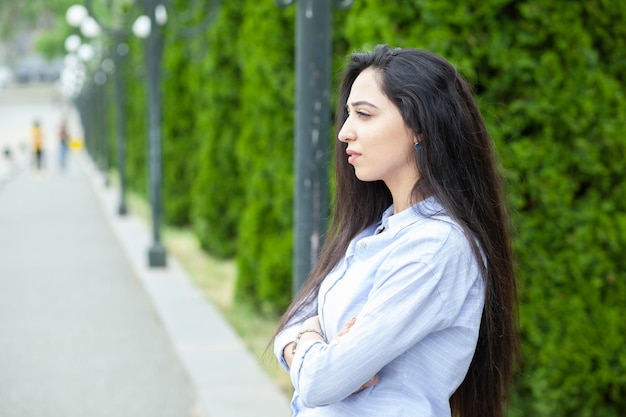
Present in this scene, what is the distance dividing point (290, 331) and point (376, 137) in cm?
54

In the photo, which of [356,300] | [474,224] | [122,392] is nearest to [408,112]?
[474,224]

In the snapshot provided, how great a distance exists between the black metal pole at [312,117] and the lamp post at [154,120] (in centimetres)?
696

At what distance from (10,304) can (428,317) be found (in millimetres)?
7854

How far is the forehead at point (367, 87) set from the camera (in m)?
2.05

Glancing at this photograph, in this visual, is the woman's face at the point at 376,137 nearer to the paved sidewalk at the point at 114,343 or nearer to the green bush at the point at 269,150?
the paved sidewalk at the point at 114,343

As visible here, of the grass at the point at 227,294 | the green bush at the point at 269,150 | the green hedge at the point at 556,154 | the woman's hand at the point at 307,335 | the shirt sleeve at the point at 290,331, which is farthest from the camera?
the green bush at the point at 269,150

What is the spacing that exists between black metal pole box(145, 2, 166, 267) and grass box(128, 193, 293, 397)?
0.50m

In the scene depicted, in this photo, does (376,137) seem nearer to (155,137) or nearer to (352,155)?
(352,155)

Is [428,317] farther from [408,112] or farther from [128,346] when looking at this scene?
[128,346]

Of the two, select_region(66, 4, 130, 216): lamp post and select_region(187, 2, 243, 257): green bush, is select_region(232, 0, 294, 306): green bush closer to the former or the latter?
select_region(187, 2, 243, 257): green bush

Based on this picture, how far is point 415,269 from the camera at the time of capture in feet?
6.22

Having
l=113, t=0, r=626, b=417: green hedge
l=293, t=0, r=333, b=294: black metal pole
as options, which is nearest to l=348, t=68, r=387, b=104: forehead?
l=293, t=0, r=333, b=294: black metal pole

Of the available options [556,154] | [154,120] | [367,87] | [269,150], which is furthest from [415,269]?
[154,120]

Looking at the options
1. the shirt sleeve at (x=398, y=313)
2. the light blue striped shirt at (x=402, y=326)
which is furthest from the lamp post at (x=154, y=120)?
the shirt sleeve at (x=398, y=313)
